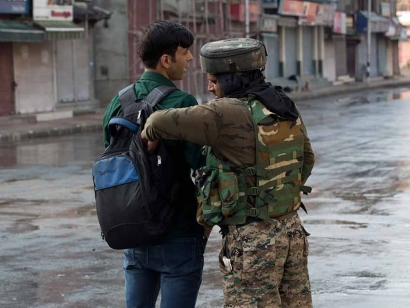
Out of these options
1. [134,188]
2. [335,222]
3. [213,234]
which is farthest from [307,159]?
[335,222]

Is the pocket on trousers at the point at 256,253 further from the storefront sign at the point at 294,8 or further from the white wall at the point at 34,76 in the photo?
the storefront sign at the point at 294,8

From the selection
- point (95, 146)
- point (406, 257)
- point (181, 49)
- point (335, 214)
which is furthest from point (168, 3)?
point (181, 49)

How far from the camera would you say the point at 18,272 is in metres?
8.16

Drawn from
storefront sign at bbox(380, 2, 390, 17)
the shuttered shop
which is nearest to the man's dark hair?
the shuttered shop

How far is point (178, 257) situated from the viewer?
4469 millimetres

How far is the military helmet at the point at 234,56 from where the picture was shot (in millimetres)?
4297

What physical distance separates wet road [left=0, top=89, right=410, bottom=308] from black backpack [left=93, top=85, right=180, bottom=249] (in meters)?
2.75

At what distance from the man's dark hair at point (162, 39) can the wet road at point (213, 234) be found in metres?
2.88

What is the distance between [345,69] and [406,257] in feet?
159

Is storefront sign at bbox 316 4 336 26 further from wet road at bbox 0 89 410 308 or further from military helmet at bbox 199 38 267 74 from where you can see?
military helmet at bbox 199 38 267 74

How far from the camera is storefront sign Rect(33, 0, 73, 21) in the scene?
2862 cm

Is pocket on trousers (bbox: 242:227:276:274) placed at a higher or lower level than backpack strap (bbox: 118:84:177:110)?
lower

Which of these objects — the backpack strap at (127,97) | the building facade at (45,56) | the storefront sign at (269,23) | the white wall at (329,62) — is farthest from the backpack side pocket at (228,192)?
the white wall at (329,62)

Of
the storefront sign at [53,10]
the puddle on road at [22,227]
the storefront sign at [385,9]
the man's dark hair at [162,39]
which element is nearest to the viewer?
the man's dark hair at [162,39]
